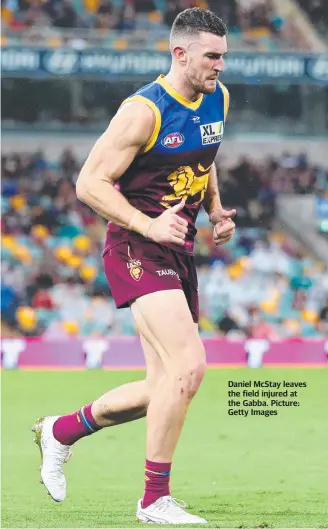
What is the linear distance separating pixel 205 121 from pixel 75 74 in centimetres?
1617

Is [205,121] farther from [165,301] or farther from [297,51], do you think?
[297,51]

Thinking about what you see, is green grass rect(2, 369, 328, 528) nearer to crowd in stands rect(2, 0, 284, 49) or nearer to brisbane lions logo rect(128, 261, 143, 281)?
brisbane lions logo rect(128, 261, 143, 281)

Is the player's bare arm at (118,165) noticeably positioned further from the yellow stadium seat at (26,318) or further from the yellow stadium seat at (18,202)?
the yellow stadium seat at (18,202)

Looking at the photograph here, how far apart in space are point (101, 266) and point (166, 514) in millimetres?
15277

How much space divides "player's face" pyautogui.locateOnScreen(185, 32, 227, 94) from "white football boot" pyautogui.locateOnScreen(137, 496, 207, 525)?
2.14 metres

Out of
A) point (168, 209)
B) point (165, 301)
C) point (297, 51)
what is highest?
point (297, 51)

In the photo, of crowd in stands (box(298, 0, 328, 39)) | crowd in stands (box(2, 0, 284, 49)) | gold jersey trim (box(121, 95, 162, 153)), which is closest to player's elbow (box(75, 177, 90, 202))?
gold jersey trim (box(121, 95, 162, 153))

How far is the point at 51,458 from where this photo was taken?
6.70 m

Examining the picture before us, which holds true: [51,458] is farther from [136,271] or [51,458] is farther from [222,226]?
[222,226]

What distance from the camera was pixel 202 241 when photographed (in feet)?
71.4

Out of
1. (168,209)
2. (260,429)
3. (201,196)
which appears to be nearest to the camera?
(168,209)

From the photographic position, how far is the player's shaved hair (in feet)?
20.1

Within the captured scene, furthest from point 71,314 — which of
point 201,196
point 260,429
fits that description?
point 201,196

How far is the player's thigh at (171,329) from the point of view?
19.4 ft
